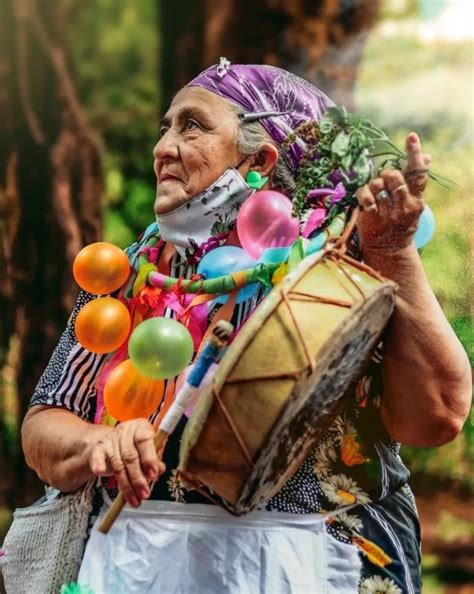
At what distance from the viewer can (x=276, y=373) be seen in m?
1.34

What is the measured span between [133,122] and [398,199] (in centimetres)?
287

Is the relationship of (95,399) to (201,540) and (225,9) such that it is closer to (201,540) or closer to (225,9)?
(201,540)

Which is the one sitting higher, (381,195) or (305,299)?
(381,195)

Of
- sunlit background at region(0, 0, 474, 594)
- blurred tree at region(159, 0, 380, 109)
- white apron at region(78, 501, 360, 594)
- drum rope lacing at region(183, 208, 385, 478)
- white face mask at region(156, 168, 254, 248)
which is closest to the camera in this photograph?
drum rope lacing at region(183, 208, 385, 478)

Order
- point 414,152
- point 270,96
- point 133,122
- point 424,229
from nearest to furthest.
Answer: point 414,152 < point 424,229 < point 270,96 < point 133,122

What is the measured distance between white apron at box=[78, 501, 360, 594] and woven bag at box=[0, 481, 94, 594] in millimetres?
85

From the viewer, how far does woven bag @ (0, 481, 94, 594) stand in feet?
5.96

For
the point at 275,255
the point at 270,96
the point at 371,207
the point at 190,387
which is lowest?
the point at 190,387

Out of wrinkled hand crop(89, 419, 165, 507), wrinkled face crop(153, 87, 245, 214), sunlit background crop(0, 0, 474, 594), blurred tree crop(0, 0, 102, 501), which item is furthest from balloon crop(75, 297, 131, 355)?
blurred tree crop(0, 0, 102, 501)

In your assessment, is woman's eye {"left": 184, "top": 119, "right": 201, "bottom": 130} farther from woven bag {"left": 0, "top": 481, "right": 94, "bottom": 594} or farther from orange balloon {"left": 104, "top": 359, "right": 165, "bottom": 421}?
woven bag {"left": 0, "top": 481, "right": 94, "bottom": 594}

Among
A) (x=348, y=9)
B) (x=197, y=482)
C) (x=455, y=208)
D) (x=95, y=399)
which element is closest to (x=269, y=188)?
(x=95, y=399)

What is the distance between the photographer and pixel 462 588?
3918 millimetres

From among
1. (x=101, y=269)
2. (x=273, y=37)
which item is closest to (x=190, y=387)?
(x=101, y=269)

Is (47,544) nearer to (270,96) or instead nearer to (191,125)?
(191,125)
